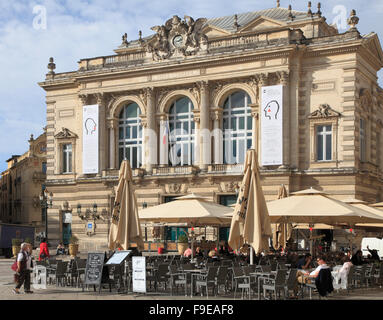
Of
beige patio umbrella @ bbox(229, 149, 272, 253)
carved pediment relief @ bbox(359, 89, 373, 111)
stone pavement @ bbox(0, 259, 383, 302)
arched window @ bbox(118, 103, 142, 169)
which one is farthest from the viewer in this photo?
arched window @ bbox(118, 103, 142, 169)

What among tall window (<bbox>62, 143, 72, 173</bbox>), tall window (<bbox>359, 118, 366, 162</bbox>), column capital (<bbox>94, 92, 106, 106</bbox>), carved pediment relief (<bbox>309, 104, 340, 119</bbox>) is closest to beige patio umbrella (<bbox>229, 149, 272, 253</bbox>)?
carved pediment relief (<bbox>309, 104, 340, 119</bbox>)

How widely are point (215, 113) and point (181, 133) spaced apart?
349 centimetres

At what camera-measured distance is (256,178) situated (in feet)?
71.4

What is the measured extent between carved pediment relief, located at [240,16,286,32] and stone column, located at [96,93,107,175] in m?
13.3

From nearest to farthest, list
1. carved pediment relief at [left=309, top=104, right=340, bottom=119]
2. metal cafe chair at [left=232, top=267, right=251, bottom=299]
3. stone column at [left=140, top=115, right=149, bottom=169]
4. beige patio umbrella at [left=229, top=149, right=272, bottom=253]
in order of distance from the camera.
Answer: metal cafe chair at [left=232, top=267, right=251, bottom=299]
beige patio umbrella at [left=229, top=149, right=272, bottom=253]
carved pediment relief at [left=309, top=104, right=340, bottom=119]
stone column at [left=140, top=115, right=149, bottom=169]

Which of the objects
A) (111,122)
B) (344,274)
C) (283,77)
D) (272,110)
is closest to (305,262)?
(344,274)

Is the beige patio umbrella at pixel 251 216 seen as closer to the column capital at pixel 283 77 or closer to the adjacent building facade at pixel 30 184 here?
the column capital at pixel 283 77

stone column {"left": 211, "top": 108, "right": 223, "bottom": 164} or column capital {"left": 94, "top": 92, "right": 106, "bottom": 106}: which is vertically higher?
column capital {"left": 94, "top": 92, "right": 106, "bottom": 106}

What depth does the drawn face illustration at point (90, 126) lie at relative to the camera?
164 ft

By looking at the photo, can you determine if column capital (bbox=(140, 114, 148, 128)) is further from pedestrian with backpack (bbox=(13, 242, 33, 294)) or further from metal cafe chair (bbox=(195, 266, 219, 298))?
metal cafe chair (bbox=(195, 266, 219, 298))

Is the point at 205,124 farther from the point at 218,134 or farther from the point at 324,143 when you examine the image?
the point at 324,143

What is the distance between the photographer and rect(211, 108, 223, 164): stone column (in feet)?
151

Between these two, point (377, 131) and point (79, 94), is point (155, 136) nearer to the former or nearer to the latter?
point (79, 94)
